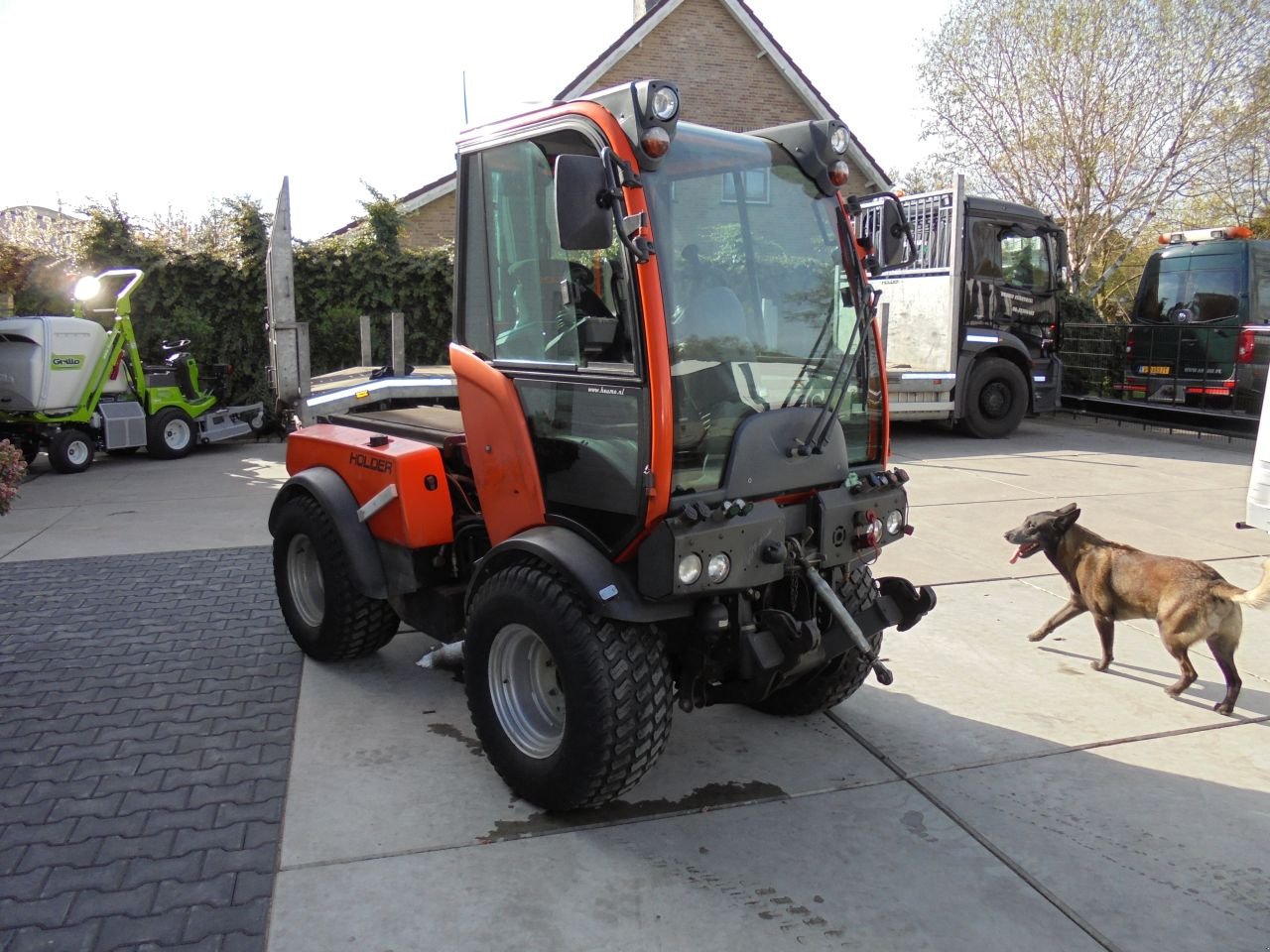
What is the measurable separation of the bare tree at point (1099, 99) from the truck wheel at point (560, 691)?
20.5 metres

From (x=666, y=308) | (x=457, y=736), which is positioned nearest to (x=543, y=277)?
(x=666, y=308)

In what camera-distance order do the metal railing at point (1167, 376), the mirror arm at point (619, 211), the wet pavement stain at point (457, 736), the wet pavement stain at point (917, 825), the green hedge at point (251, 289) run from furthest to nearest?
the green hedge at point (251, 289)
the metal railing at point (1167, 376)
the wet pavement stain at point (457, 736)
the wet pavement stain at point (917, 825)
the mirror arm at point (619, 211)

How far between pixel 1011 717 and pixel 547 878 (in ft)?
7.44

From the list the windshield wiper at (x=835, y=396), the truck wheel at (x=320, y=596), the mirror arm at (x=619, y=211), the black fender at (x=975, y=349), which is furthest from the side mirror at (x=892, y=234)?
the black fender at (x=975, y=349)

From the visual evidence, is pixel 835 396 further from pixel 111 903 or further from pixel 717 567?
pixel 111 903

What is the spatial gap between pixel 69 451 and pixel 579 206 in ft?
32.9

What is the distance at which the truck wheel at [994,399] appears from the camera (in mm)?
12930

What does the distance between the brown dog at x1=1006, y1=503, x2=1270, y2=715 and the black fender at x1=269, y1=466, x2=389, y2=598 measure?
10.5 ft

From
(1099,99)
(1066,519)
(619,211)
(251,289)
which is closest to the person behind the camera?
(619,211)

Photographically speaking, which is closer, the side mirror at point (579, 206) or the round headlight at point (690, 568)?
the side mirror at point (579, 206)

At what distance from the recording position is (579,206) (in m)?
2.95

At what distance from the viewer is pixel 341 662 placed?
194 inches

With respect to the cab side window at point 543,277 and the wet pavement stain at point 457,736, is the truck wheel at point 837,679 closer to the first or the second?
the wet pavement stain at point 457,736

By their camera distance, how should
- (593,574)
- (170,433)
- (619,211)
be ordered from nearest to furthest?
(619,211) < (593,574) < (170,433)
